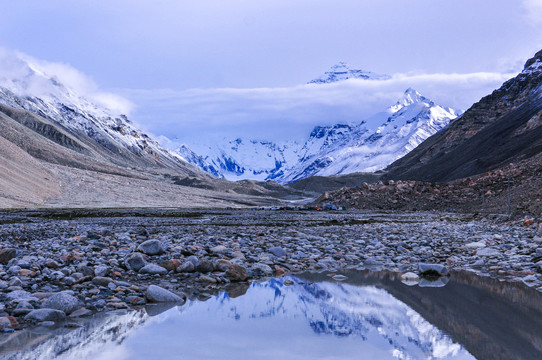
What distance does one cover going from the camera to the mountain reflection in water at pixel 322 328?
7680 mm

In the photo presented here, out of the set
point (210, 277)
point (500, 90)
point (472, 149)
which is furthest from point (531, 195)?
point (500, 90)

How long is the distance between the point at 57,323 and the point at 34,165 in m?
122

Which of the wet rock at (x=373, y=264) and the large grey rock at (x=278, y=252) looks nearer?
the wet rock at (x=373, y=264)

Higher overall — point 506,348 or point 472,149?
→ point 472,149

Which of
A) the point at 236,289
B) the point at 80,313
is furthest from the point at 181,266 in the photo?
the point at 80,313

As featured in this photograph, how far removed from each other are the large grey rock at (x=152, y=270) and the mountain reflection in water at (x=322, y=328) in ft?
7.52

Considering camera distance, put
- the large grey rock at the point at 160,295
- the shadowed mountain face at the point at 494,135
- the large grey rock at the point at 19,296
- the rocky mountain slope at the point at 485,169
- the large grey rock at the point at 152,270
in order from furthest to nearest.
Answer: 1. the shadowed mountain face at the point at 494,135
2. the rocky mountain slope at the point at 485,169
3. the large grey rock at the point at 152,270
4. the large grey rock at the point at 160,295
5. the large grey rock at the point at 19,296

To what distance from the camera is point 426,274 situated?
14.4 metres

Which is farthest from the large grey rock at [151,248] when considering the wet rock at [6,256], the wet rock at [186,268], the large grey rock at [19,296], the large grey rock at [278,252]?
the large grey rock at [19,296]

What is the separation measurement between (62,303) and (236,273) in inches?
190

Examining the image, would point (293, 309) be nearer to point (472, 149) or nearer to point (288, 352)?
point (288, 352)

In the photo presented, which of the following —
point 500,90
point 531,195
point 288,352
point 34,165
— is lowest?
point 288,352

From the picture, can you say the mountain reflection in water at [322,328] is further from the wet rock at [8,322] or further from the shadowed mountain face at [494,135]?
the shadowed mountain face at [494,135]

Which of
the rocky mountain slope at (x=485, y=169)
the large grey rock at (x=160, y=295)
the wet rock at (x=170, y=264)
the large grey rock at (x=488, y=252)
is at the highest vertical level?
the rocky mountain slope at (x=485, y=169)
